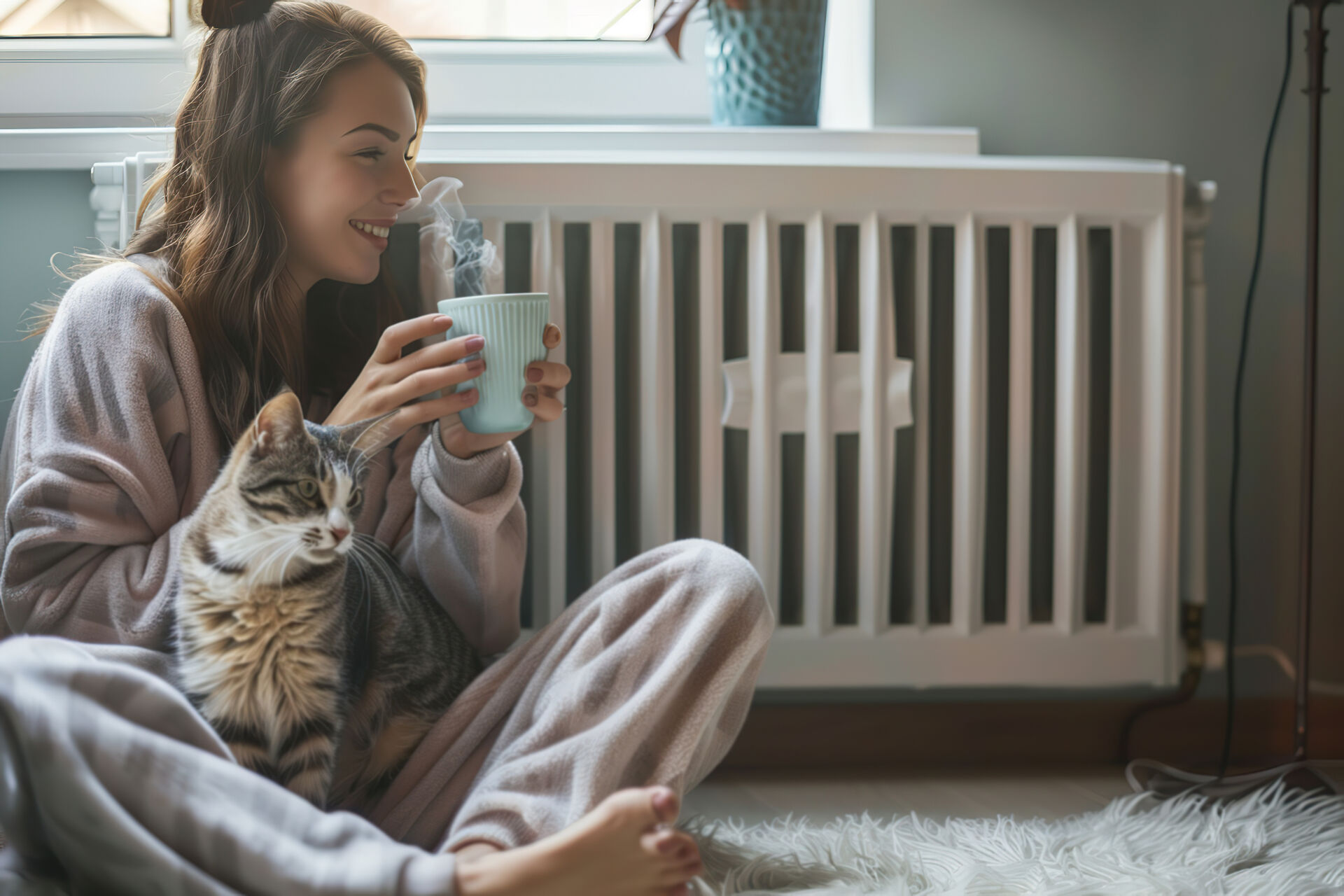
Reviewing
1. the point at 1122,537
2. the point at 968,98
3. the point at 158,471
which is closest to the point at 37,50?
→ the point at 158,471

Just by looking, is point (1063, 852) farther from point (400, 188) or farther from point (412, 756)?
point (400, 188)

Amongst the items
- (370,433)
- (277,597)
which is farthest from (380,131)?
(277,597)

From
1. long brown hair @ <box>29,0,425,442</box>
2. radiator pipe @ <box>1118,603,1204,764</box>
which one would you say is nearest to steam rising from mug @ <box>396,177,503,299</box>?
long brown hair @ <box>29,0,425,442</box>

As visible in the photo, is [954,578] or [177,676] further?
[954,578]

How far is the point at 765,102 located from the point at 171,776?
0.83m

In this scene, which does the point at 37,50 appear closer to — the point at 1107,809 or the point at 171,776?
the point at 171,776

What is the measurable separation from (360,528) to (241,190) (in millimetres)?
288

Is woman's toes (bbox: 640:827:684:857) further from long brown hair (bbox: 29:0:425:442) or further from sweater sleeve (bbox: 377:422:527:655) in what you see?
long brown hair (bbox: 29:0:425:442)

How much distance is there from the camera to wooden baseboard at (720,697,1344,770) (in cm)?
102

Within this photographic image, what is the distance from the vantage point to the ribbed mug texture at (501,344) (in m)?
0.65

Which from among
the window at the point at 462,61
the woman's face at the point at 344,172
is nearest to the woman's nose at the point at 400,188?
the woman's face at the point at 344,172

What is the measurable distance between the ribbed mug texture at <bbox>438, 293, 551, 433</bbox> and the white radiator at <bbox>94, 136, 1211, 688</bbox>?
0.22m

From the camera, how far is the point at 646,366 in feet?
2.97

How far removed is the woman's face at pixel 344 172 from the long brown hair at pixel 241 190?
1 centimetres
